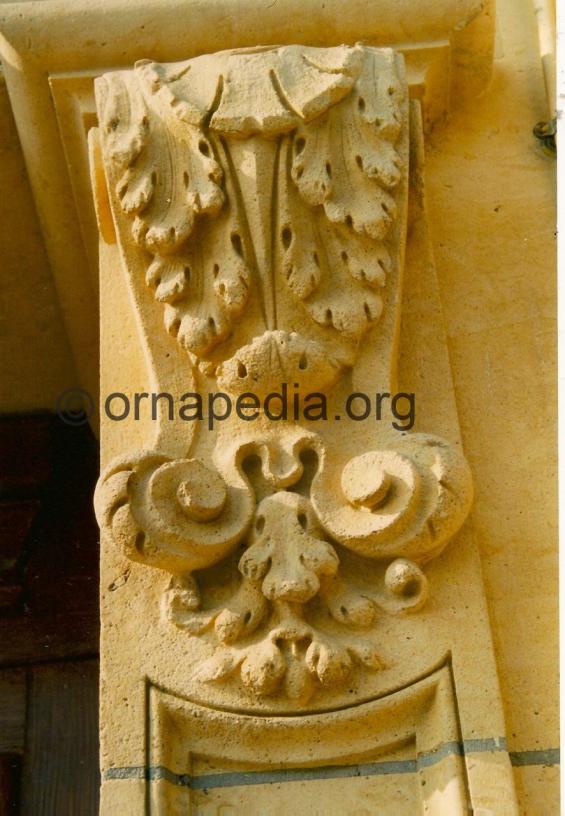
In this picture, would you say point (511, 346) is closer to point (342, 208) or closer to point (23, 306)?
point (342, 208)

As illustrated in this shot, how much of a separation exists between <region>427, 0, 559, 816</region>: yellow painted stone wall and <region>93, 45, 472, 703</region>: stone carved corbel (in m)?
0.10

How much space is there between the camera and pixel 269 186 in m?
1.62

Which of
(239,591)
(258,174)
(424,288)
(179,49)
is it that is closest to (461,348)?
(424,288)

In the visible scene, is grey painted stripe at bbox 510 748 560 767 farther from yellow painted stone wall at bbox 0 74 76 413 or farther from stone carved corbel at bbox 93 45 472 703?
yellow painted stone wall at bbox 0 74 76 413

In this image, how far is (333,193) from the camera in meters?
1.62

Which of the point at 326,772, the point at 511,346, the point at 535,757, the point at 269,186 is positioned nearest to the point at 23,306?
the point at 269,186

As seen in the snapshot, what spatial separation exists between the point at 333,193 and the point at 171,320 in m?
0.27

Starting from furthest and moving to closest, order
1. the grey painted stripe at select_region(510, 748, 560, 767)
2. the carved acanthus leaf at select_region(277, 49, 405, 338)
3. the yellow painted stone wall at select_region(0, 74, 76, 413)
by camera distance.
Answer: the yellow painted stone wall at select_region(0, 74, 76, 413)
the carved acanthus leaf at select_region(277, 49, 405, 338)
the grey painted stripe at select_region(510, 748, 560, 767)

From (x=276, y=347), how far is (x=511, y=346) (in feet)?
Result: 1.13

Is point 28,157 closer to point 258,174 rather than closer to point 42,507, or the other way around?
point 258,174

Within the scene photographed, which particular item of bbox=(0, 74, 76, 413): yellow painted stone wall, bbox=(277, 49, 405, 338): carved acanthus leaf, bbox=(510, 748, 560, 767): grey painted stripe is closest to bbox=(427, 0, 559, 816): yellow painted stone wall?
bbox=(510, 748, 560, 767): grey painted stripe

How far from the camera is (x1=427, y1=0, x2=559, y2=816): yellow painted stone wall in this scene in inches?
58.2

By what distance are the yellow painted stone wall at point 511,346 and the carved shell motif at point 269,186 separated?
7.3 inches

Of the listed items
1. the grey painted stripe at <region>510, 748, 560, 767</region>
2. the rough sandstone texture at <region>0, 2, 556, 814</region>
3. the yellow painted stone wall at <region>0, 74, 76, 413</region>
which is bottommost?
the grey painted stripe at <region>510, 748, 560, 767</region>
